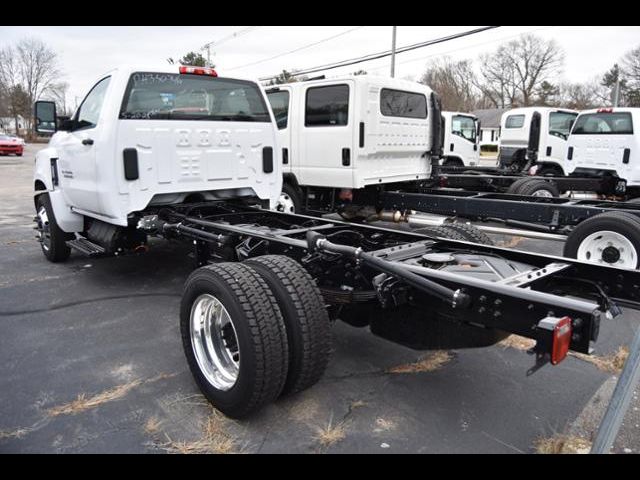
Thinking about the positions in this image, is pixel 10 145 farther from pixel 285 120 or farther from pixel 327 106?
pixel 327 106

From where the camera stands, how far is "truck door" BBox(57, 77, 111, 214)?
16.5 ft

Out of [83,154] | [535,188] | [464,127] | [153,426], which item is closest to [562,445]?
[153,426]

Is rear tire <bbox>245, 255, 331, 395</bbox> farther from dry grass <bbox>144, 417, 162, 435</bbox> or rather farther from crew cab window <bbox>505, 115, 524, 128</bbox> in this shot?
crew cab window <bbox>505, 115, 524, 128</bbox>

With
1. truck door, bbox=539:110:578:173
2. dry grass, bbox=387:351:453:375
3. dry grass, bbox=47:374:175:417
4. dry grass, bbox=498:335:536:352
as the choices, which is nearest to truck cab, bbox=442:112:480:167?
truck door, bbox=539:110:578:173

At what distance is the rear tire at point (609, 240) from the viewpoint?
529 centimetres

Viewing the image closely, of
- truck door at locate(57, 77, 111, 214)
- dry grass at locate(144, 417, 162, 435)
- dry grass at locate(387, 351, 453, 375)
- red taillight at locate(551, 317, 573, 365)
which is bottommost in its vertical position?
dry grass at locate(144, 417, 162, 435)

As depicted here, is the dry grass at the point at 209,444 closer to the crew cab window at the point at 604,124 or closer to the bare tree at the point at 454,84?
the crew cab window at the point at 604,124

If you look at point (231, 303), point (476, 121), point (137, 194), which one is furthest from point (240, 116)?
point (476, 121)

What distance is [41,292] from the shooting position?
5.52 m

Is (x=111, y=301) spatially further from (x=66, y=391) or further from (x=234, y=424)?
(x=234, y=424)

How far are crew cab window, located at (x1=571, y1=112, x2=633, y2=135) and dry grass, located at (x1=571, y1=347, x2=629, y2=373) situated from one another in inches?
300

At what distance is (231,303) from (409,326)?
106 centimetres

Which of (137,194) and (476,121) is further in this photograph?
(476,121)

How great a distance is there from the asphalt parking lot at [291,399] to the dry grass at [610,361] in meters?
0.04
